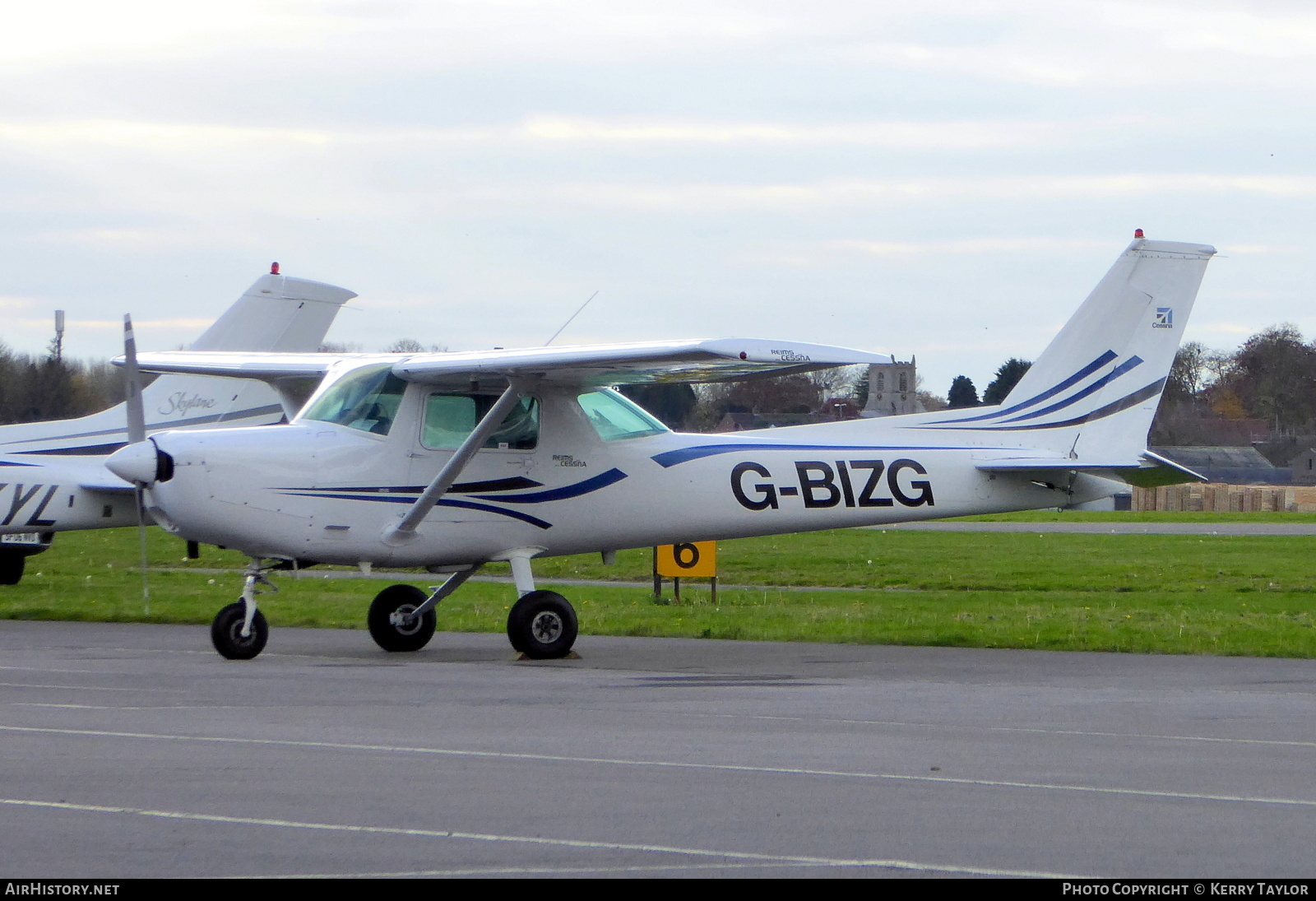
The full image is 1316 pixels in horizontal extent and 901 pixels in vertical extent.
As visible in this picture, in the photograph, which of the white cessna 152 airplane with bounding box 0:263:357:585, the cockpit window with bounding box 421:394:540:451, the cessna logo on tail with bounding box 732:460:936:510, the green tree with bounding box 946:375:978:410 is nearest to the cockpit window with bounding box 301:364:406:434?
the cockpit window with bounding box 421:394:540:451

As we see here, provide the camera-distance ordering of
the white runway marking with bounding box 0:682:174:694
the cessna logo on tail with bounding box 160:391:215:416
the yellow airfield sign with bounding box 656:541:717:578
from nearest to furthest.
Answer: the white runway marking with bounding box 0:682:174:694
the yellow airfield sign with bounding box 656:541:717:578
the cessna logo on tail with bounding box 160:391:215:416

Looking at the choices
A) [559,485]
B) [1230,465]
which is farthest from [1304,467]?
[559,485]

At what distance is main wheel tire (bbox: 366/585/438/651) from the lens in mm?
14008

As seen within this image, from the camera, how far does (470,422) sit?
44.4 feet

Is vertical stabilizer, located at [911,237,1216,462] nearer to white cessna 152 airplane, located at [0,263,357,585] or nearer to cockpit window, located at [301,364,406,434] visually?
cockpit window, located at [301,364,406,434]

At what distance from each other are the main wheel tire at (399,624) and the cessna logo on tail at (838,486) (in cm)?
303

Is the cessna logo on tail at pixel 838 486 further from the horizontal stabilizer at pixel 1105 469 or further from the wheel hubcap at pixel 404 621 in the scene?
the wheel hubcap at pixel 404 621

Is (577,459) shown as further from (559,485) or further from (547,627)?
(547,627)

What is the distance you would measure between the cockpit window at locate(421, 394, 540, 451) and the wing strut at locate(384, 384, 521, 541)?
35 cm

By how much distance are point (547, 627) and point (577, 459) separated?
5.21 ft

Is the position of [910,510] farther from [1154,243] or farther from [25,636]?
[25,636]

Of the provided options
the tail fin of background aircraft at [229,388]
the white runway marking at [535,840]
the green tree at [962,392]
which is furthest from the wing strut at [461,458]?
the green tree at [962,392]
